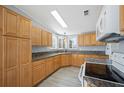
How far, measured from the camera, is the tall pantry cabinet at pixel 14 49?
1.77 m

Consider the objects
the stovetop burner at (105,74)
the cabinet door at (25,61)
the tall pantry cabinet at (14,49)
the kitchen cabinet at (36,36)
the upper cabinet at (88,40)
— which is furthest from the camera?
the upper cabinet at (88,40)

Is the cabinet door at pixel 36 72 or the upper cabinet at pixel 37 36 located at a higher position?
the upper cabinet at pixel 37 36

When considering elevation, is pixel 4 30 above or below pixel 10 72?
above

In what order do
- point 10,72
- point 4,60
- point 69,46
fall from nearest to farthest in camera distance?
1. point 4,60
2. point 10,72
3. point 69,46

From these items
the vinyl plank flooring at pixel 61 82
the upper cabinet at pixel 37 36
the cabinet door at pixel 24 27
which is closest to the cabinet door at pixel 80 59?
the vinyl plank flooring at pixel 61 82

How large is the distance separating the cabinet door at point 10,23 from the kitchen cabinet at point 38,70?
1.20 metres

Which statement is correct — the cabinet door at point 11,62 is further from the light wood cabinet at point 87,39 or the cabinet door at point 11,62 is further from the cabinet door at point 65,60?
the light wood cabinet at point 87,39

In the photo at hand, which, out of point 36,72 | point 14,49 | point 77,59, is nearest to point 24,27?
point 14,49

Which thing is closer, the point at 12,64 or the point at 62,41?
the point at 12,64

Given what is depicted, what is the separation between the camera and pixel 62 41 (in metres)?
7.22

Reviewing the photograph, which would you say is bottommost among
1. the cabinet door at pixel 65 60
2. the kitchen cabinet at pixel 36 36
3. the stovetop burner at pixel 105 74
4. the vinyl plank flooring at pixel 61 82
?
the vinyl plank flooring at pixel 61 82

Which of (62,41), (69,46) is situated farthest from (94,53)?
(62,41)

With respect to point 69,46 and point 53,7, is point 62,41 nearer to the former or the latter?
point 69,46

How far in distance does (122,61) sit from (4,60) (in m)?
1.95
